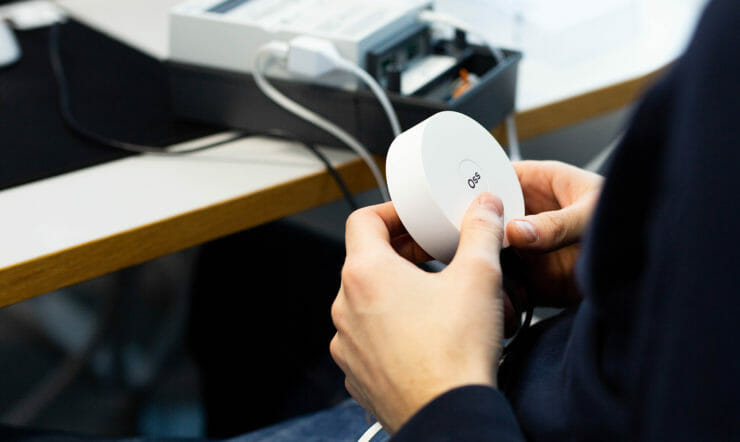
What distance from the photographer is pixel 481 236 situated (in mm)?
400

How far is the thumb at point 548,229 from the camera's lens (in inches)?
17.5

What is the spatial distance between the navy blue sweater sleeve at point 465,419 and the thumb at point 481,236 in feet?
0.25

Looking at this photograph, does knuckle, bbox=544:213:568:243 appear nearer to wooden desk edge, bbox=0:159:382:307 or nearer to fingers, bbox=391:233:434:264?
fingers, bbox=391:233:434:264

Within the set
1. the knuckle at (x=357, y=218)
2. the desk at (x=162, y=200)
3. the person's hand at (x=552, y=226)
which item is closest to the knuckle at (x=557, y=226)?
the person's hand at (x=552, y=226)

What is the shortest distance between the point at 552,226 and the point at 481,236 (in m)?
0.08

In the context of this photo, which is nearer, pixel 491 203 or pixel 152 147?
pixel 491 203

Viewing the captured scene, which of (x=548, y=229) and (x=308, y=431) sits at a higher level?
(x=548, y=229)

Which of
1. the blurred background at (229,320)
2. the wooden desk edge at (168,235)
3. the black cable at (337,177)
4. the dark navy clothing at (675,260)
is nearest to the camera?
the dark navy clothing at (675,260)

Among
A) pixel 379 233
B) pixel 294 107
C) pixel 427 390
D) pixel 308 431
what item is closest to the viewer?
pixel 427 390

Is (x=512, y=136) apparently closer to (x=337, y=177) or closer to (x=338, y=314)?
(x=337, y=177)

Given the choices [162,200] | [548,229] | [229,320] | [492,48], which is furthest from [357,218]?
[229,320]

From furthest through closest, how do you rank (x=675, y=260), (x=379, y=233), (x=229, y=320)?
(x=229, y=320) < (x=379, y=233) < (x=675, y=260)

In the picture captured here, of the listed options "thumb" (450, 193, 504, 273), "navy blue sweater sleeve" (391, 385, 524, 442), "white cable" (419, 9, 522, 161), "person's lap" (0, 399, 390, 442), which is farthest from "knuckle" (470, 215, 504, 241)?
"white cable" (419, 9, 522, 161)

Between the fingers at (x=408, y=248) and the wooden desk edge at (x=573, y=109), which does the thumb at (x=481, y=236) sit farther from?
the wooden desk edge at (x=573, y=109)
